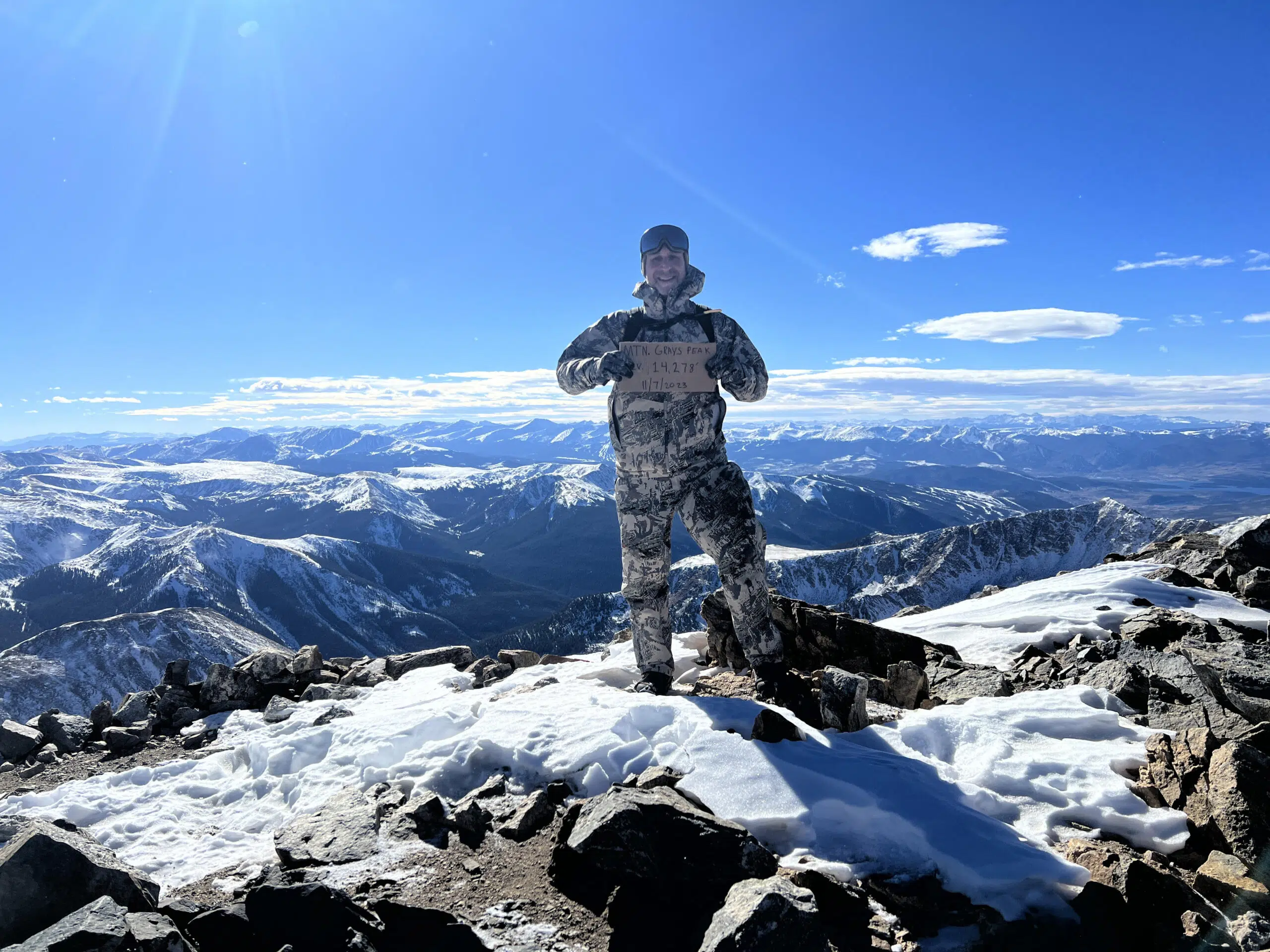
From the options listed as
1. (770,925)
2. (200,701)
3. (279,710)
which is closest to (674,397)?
(770,925)

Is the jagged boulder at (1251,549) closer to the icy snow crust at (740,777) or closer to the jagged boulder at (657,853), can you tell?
the icy snow crust at (740,777)

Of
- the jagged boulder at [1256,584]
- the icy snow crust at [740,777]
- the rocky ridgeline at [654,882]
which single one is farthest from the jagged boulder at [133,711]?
the jagged boulder at [1256,584]

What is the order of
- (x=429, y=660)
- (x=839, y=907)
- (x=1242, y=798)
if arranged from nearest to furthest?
(x=839, y=907), (x=1242, y=798), (x=429, y=660)

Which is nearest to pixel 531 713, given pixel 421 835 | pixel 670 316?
pixel 421 835

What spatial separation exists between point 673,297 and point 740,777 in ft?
18.3

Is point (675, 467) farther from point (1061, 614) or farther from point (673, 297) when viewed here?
point (1061, 614)

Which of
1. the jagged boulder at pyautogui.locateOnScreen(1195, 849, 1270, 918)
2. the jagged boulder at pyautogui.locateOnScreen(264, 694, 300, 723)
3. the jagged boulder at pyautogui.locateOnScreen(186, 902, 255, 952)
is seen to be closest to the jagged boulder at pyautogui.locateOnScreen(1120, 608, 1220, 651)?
the jagged boulder at pyautogui.locateOnScreen(1195, 849, 1270, 918)

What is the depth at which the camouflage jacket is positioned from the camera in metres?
7.78

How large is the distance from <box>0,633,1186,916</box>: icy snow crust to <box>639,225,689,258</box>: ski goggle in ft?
17.6

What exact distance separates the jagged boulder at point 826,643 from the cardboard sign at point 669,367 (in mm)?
3108

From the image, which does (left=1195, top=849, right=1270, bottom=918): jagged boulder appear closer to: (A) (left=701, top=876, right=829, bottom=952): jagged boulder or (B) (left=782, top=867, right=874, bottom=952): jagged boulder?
(B) (left=782, top=867, right=874, bottom=952): jagged boulder

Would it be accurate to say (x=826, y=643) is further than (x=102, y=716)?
Yes

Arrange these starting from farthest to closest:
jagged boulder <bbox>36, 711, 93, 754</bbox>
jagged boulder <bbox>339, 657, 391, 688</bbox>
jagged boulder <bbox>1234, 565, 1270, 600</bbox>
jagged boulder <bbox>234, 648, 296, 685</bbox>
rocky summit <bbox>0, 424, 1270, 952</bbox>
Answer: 1. jagged boulder <bbox>339, 657, 391, 688</bbox>
2. jagged boulder <bbox>1234, 565, 1270, 600</bbox>
3. jagged boulder <bbox>234, 648, 296, 685</bbox>
4. jagged boulder <bbox>36, 711, 93, 754</bbox>
5. rocky summit <bbox>0, 424, 1270, 952</bbox>

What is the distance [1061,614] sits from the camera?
9945mm
